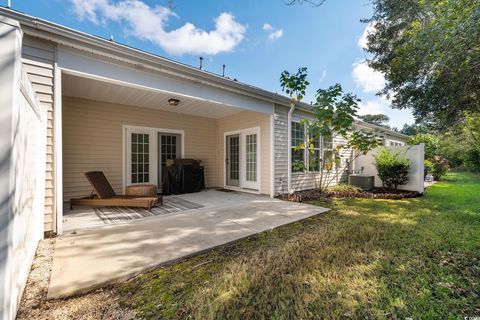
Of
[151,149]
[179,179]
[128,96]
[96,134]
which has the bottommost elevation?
[179,179]

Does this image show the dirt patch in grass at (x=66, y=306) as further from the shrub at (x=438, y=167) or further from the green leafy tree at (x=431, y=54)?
the shrub at (x=438, y=167)

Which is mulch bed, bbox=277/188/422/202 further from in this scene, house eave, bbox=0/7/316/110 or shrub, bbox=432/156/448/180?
shrub, bbox=432/156/448/180

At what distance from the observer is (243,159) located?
7.23m

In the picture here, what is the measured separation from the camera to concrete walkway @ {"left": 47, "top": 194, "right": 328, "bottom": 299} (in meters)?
2.04

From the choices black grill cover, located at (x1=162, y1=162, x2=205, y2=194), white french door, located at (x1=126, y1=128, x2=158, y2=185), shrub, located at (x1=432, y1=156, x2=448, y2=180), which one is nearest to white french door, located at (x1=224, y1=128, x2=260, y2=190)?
black grill cover, located at (x1=162, y1=162, x2=205, y2=194)

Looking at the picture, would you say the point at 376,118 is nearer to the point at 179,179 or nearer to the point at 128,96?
the point at 179,179

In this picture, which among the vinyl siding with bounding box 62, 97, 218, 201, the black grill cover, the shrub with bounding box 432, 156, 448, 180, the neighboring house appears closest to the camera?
the neighboring house

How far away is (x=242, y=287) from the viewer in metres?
1.90

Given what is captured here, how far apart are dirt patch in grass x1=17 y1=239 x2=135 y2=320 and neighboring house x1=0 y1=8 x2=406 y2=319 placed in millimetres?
142

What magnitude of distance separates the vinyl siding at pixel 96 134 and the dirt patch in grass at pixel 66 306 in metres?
4.15

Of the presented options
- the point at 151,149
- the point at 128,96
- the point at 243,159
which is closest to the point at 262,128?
the point at 243,159

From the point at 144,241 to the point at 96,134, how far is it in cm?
425

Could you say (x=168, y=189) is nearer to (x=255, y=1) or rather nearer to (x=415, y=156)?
(x=255, y=1)

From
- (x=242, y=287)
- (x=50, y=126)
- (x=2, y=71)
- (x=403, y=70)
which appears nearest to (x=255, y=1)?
(x=403, y=70)
